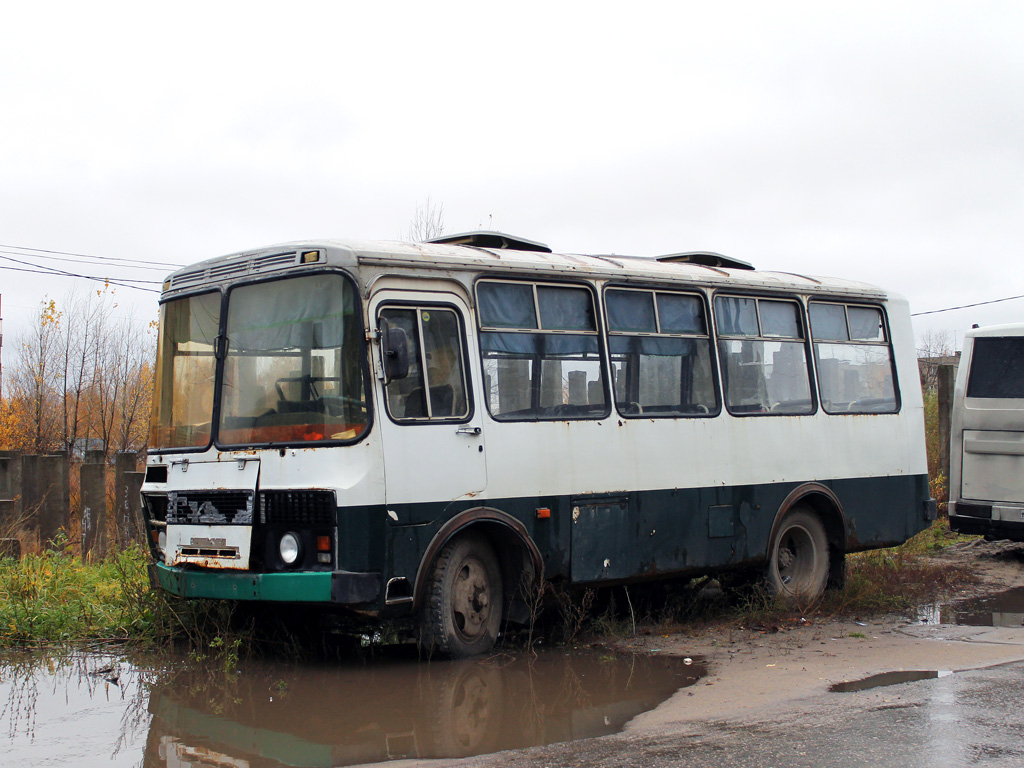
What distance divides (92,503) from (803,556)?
26.3 feet

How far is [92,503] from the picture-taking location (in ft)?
41.7

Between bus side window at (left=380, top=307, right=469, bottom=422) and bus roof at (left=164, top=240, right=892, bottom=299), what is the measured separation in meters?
0.33

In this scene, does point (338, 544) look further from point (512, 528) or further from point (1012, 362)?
point (1012, 362)

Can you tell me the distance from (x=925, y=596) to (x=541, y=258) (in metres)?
5.36

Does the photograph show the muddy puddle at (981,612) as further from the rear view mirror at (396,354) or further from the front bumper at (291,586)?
the rear view mirror at (396,354)

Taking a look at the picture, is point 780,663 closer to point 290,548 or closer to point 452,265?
point 290,548

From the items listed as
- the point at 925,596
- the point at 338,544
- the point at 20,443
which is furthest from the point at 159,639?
the point at 20,443

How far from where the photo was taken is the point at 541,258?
8.60m

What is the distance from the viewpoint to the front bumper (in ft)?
22.4

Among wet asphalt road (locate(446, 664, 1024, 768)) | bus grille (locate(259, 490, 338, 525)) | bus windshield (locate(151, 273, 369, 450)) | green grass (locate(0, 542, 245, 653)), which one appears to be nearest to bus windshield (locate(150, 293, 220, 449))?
bus windshield (locate(151, 273, 369, 450))

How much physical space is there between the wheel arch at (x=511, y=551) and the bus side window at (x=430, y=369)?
0.73m

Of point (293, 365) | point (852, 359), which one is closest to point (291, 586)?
point (293, 365)

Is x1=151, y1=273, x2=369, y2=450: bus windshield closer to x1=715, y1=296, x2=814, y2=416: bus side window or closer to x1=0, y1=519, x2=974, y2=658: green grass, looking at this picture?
x1=0, y1=519, x2=974, y2=658: green grass

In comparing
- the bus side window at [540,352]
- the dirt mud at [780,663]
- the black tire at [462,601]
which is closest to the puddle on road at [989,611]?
the dirt mud at [780,663]
